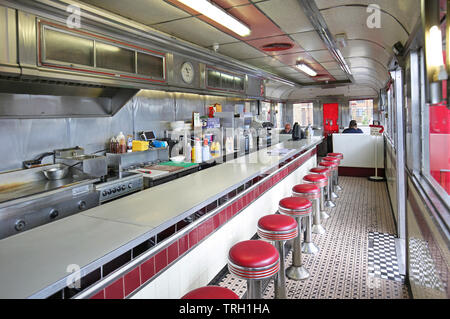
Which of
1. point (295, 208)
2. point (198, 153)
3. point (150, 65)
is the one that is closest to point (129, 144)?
point (198, 153)

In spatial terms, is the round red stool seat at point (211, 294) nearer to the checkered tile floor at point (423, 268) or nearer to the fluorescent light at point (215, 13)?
the checkered tile floor at point (423, 268)

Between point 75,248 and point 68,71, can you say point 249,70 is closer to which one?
point 68,71

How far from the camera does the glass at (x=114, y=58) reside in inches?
133

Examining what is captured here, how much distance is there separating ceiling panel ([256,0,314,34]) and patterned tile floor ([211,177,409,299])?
2.94 metres

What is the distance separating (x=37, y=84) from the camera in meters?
3.23

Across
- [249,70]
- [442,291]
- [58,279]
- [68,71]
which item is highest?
[249,70]

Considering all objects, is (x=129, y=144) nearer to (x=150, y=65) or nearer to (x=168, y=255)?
(x=150, y=65)

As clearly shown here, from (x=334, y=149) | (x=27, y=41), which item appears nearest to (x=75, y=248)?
(x=27, y=41)

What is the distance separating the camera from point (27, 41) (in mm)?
2670

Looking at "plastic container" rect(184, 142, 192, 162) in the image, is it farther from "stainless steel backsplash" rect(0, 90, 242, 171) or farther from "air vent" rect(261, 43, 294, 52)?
"air vent" rect(261, 43, 294, 52)

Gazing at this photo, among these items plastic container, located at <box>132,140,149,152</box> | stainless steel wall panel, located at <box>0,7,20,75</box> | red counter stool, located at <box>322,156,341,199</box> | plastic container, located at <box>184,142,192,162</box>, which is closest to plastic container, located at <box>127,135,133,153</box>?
plastic container, located at <box>132,140,149,152</box>

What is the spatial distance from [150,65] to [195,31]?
2.81 ft

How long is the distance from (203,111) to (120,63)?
274cm

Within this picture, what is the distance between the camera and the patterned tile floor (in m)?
2.85
